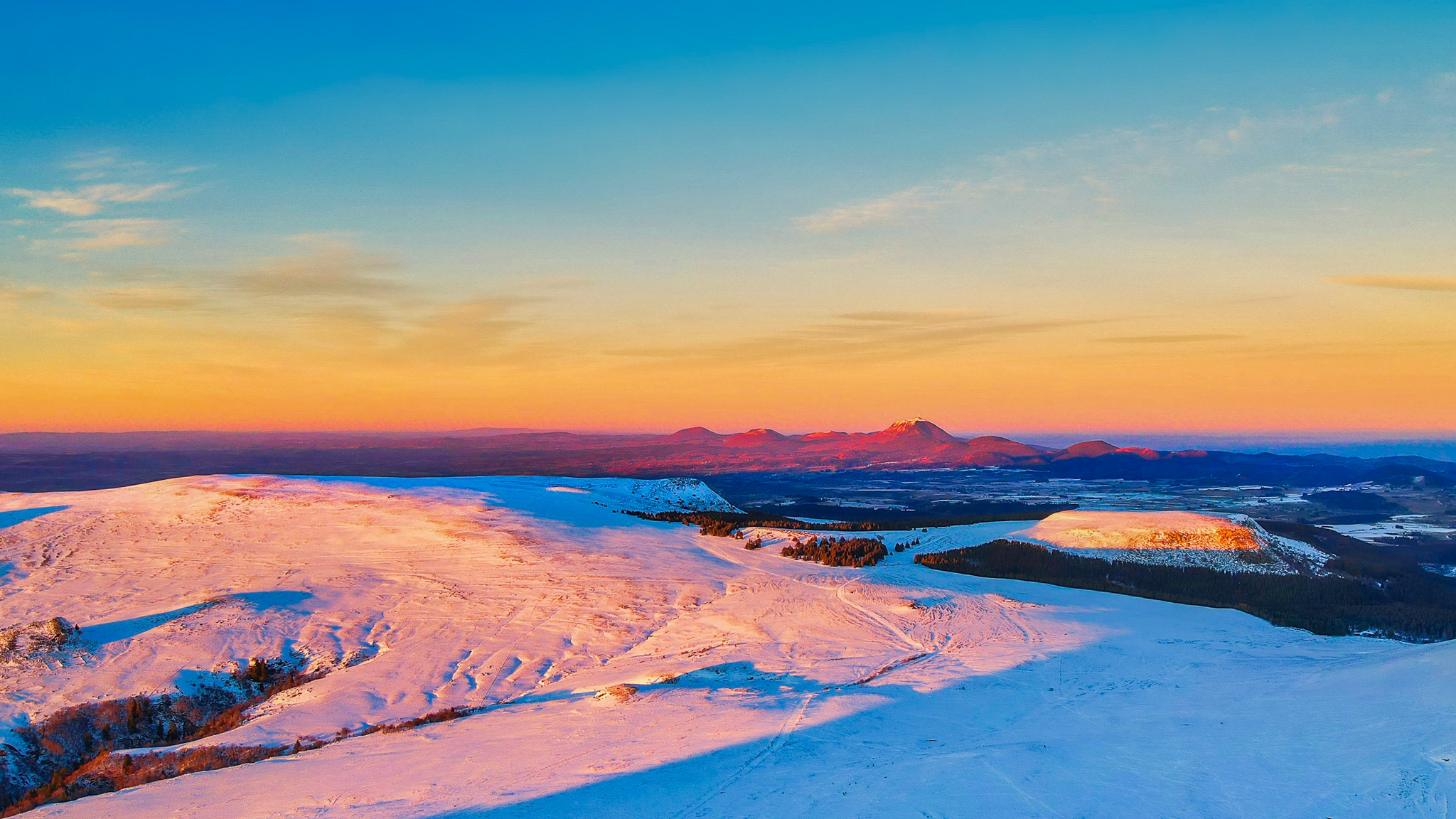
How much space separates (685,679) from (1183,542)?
23.8 m

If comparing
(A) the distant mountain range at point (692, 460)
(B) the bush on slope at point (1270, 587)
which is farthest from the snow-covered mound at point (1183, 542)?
(A) the distant mountain range at point (692, 460)

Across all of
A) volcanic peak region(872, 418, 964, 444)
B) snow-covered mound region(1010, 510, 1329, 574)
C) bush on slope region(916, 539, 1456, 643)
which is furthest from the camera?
volcanic peak region(872, 418, 964, 444)

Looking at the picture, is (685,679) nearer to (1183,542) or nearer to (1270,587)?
(1270,587)

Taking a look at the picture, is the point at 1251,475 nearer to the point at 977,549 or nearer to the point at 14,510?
the point at 977,549

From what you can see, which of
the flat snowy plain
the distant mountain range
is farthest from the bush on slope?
the distant mountain range

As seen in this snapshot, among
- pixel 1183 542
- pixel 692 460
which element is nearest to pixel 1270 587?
pixel 1183 542

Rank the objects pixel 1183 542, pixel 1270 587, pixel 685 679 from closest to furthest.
Result: pixel 685 679, pixel 1270 587, pixel 1183 542

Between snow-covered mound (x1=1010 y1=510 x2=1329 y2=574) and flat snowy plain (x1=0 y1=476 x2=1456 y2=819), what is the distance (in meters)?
7.49

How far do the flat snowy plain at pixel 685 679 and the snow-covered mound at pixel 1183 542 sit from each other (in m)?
7.49

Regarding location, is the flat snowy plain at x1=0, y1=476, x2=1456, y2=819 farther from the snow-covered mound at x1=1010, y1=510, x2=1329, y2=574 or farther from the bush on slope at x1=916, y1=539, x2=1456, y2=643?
the snow-covered mound at x1=1010, y1=510, x2=1329, y2=574

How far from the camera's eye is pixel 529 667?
16234 millimetres

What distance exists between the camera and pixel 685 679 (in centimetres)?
1461

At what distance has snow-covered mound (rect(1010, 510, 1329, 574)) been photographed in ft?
91.7

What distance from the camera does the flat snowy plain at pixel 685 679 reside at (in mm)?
9133
